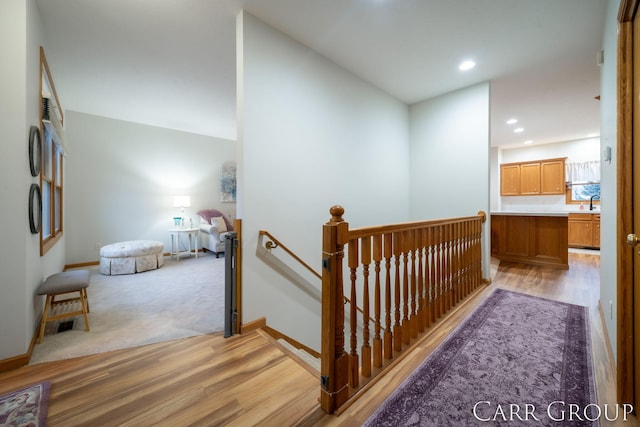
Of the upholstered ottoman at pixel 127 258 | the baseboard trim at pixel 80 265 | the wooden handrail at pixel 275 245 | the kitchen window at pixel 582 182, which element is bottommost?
the baseboard trim at pixel 80 265

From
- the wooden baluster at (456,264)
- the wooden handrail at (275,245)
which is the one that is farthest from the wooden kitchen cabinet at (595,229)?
the wooden handrail at (275,245)

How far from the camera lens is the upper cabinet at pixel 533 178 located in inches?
265

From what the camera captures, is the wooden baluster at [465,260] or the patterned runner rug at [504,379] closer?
the patterned runner rug at [504,379]

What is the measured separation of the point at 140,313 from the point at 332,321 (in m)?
2.38

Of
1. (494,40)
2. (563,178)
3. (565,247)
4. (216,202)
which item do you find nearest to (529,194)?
(563,178)

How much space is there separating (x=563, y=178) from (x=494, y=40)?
6195 millimetres

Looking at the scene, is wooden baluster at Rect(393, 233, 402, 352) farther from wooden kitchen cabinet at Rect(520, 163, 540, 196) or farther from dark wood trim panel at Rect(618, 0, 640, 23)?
wooden kitchen cabinet at Rect(520, 163, 540, 196)

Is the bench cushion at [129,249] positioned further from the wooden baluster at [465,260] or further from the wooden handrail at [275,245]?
the wooden baluster at [465,260]

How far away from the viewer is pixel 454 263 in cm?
267

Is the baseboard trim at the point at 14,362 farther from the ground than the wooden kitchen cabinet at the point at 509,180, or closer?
closer

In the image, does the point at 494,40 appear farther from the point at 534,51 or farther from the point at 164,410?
the point at 164,410

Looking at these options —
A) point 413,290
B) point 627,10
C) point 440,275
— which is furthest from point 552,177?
point 413,290

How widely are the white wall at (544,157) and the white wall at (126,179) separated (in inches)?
331

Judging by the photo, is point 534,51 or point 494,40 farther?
point 534,51
